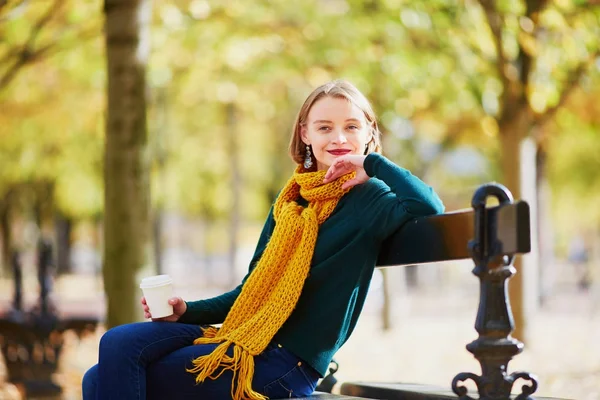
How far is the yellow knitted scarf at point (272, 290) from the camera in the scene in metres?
3.11

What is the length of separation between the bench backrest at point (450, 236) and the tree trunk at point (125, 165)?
3.55 m

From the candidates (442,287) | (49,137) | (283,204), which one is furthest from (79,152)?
(283,204)

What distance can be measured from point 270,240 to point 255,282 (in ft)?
0.56

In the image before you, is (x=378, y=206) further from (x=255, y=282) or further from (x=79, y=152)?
(x=79, y=152)

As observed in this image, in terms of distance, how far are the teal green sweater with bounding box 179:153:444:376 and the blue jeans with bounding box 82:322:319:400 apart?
0.25 feet

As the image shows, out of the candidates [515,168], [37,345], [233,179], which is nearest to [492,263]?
[37,345]

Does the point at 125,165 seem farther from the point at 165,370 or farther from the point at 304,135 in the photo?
the point at 165,370

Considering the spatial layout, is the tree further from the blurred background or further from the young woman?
the young woman

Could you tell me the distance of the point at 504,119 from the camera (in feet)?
31.6

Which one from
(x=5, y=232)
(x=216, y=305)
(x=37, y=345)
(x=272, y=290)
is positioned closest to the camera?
(x=272, y=290)

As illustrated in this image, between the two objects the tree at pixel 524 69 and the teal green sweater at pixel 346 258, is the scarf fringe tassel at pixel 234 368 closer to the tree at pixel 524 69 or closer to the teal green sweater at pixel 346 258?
the teal green sweater at pixel 346 258

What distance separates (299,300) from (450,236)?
2.06 feet

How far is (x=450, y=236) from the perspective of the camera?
2922 millimetres

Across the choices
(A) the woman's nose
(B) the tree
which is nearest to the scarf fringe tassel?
(A) the woman's nose
